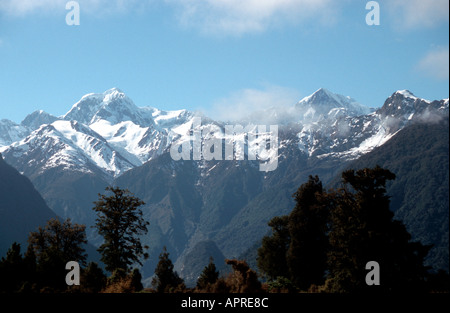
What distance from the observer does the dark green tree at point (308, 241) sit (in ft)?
210

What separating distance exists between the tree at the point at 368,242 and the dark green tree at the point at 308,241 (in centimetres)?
1794

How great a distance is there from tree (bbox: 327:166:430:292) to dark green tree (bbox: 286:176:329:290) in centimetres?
1794

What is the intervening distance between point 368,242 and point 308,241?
921 inches

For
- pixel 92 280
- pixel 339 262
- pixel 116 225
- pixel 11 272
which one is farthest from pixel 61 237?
pixel 339 262

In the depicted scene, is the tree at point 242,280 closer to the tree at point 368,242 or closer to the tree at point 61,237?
the tree at point 368,242

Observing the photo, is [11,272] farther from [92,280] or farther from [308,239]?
[308,239]

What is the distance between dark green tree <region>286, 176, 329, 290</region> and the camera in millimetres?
64000

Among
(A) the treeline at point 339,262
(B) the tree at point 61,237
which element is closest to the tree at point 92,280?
(A) the treeline at point 339,262

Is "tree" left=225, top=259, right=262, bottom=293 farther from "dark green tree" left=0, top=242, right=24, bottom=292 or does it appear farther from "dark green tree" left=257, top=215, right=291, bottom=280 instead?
"dark green tree" left=257, top=215, right=291, bottom=280

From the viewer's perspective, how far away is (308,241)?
212 feet

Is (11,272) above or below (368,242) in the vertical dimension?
below
